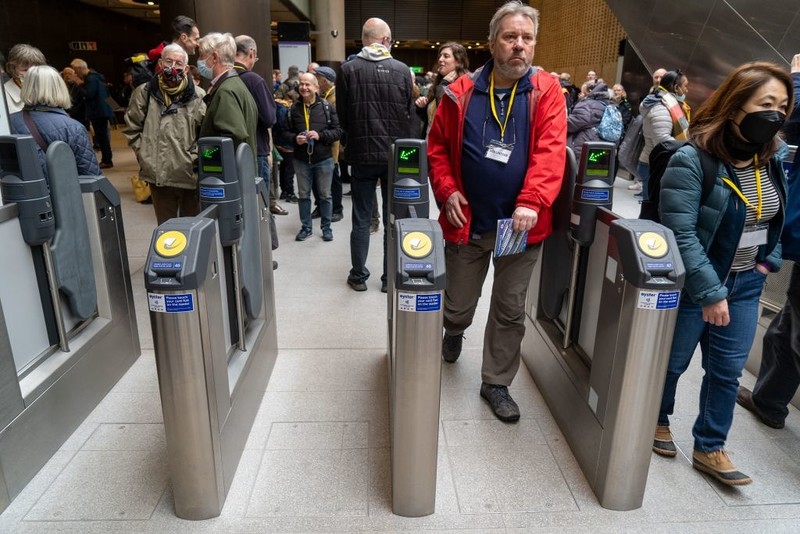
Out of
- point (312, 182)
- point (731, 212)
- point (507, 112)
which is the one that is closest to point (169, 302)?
point (507, 112)

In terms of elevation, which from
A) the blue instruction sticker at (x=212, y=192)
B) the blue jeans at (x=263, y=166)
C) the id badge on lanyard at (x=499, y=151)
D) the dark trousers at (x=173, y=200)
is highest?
the id badge on lanyard at (x=499, y=151)

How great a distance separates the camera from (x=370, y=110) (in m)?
4.29

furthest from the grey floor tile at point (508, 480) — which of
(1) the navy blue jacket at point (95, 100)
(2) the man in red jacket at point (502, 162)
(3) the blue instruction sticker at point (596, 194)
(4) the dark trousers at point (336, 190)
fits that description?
(1) the navy blue jacket at point (95, 100)

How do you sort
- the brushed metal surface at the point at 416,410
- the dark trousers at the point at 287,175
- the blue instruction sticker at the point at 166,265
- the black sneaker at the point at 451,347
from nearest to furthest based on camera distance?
the blue instruction sticker at the point at 166,265, the brushed metal surface at the point at 416,410, the black sneaker at the point at 451,347, the dark trousers at the point at 287,175

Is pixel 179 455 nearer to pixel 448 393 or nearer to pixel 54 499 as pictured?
pixel 54 499

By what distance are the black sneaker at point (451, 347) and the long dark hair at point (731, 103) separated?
160 centimetres

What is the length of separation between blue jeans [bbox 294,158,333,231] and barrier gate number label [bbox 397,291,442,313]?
3793mm

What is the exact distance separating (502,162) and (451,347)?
1199mm

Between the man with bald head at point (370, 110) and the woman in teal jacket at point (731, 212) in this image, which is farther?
the man with bald head at point (370, 110)

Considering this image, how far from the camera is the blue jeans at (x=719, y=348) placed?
7.32 ft

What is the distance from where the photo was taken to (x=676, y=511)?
7.17ft

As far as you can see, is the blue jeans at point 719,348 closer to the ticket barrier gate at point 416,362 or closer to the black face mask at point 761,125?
the black face mask at point 761,125

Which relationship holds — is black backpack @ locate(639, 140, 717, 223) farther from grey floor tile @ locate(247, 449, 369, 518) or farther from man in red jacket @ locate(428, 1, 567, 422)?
grey floor tile @ locate(247, 449, 369, 518)

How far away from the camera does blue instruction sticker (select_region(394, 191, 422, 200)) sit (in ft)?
9.53
